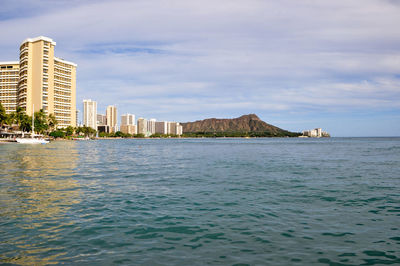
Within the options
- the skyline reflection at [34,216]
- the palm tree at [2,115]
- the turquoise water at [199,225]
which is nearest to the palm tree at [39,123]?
the palm tree at [2,115]

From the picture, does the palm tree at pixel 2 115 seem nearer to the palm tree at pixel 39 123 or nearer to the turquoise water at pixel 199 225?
the palm tree at pixel 39 123

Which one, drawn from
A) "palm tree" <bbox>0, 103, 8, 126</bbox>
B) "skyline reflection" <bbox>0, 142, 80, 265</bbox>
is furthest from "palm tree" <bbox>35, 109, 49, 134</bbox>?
"skyline reflection" <bbox>0, 142, 80, 265</bbox>

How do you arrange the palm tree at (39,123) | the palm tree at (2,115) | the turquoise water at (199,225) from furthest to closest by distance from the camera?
1. the palm tree at (39,123)
2. the palm tree at (2,115)
3. the turquoise water at (199,225)

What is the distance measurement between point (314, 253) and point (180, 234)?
17.5 ft

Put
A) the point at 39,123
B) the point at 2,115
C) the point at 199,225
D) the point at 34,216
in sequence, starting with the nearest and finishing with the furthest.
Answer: the point at 199,225 < the point at 34,216 < the point at 2,115 < the point at 39,123

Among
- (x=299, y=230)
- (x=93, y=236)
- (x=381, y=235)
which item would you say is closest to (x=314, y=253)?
(x=299, y=230)

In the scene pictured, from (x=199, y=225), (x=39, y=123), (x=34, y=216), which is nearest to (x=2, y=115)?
(x=39, y=123)

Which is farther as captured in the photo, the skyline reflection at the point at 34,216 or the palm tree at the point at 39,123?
the palm tree at the point at 39,123

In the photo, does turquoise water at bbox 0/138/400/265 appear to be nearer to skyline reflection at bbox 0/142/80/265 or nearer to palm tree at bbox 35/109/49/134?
skyline reflection at bbox 0/142/80/265

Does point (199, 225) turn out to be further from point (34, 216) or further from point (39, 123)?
point (39, 123)

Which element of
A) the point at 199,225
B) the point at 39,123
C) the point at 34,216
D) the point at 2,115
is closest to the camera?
the point at 199,225

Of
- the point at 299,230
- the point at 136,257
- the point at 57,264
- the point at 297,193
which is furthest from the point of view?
the point at 297,193

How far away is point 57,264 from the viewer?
29.7ft

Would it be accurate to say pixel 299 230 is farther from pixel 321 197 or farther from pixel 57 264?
pixel 57 264
